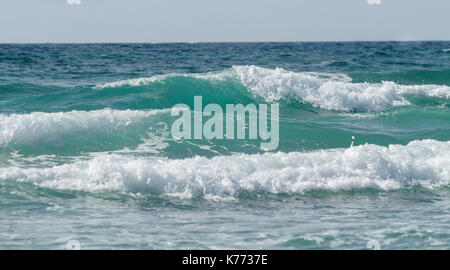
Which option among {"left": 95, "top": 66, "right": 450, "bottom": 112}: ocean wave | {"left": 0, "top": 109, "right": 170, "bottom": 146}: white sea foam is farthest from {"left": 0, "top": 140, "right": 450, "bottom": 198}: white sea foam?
{"left": 95, "top": 66, "right": 450, "bottom": 112}: ocean wave

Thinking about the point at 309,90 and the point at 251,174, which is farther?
the point at 309,90

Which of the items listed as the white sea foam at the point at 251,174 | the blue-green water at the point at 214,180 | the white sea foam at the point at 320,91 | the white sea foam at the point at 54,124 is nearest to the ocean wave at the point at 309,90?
the white sea foam at the point at 320,91

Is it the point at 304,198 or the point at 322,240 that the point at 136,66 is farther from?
the point at 322,240

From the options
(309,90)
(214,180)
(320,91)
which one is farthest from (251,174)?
(320,91)

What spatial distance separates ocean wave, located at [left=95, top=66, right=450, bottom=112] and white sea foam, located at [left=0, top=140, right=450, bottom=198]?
8426 mm

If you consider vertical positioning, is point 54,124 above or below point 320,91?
below

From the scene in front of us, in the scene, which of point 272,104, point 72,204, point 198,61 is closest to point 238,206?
point 72,204

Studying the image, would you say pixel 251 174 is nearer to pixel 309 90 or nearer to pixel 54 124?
pixel 54 124

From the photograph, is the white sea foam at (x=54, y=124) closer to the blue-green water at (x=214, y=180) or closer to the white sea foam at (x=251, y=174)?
the blue-green water at (x=214, y=180)

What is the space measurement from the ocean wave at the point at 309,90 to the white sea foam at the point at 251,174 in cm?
843

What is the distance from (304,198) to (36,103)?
1168cm

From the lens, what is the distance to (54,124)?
1205 centimetres

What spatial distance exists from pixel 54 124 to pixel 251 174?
5.29 metres

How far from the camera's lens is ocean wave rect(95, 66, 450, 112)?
18.5 m
